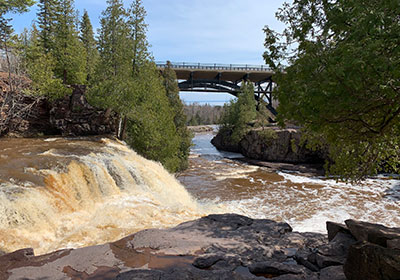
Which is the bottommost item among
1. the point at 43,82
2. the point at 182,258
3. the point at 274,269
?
the point at 182,258

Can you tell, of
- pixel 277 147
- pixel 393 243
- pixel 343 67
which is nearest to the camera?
pixel 343 67

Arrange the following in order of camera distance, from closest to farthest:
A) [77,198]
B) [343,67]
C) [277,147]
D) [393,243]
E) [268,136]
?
[343,67] → [393,243] → [77,198] → [277,147] → [268,136]

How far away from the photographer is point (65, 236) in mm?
8312

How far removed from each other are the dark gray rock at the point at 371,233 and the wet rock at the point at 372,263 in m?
1.19

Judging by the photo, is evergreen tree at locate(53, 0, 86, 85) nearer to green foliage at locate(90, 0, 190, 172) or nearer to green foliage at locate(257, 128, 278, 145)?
green foliage at locate(90, 0, 190, 172)

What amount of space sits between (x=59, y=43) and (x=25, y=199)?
80.0ft

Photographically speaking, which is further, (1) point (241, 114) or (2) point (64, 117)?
(1) point (241, 114)

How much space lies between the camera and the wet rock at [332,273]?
4.82 meters

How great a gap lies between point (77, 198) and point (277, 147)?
28.2 meters

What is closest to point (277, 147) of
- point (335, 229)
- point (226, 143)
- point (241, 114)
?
point (241, 114)

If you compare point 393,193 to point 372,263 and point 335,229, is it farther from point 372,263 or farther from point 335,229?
point 372,263

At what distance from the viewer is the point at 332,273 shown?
4996 millimetres

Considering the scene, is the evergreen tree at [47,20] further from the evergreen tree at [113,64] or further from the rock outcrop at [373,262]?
the rock outcrop at [373,262]

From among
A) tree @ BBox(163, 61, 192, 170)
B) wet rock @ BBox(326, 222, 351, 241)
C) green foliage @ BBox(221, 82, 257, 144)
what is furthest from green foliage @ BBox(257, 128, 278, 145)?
wet rock @ BBox(326, 222, 351, 241)
